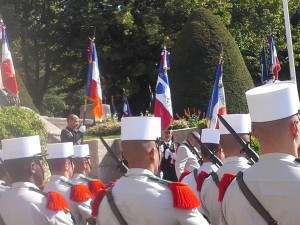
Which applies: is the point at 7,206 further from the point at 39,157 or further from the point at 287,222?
the point at 287,222

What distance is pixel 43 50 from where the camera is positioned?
37.5 meters

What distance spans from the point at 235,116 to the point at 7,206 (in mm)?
2215

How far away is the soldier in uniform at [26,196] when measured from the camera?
5133 millimetres

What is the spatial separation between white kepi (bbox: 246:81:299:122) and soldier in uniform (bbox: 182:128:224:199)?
3005 mm

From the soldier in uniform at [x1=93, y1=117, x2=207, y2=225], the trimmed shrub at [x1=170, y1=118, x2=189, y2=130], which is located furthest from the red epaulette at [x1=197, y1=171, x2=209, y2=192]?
the trimmed shrub at [x1=170, y1=118, x2=189, y2=130]

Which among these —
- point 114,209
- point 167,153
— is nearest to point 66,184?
point 114,209

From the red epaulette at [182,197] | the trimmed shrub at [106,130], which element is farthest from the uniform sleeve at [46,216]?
the trimmed shrub at [106,130]

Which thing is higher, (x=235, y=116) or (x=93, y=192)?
(x=235, y=116)

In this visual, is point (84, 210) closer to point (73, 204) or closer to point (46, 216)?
point (73, 204)

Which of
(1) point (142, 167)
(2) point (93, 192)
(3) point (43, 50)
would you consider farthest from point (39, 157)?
(3) point (43, 50)

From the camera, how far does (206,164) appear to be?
7.67m

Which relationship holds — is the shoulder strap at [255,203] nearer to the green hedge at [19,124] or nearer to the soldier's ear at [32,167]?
the soldier's ear at [32,167]

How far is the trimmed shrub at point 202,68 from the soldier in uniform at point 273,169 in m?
17.8

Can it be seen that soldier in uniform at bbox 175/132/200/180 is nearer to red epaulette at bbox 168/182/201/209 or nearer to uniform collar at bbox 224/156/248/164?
uniform collar at bbox 224/156/248/164
